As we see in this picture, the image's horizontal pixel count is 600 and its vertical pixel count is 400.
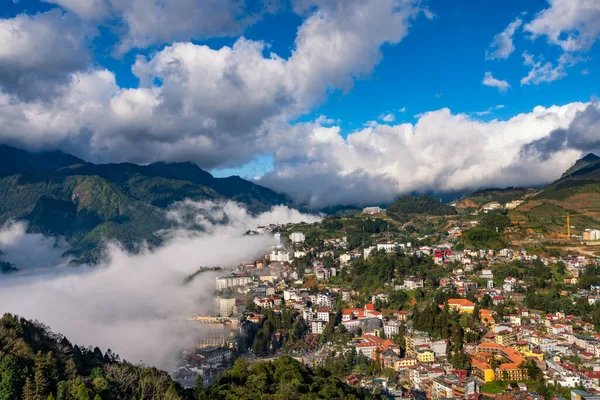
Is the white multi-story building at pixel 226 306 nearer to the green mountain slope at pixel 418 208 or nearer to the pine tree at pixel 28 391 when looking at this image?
the pine tree at pixel 28 391

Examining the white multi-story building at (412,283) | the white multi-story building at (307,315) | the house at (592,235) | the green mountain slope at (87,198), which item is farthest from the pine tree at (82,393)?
the green mountain slope at (87,198)

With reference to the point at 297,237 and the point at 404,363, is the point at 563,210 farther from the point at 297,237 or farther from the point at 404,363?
the point at 404,363

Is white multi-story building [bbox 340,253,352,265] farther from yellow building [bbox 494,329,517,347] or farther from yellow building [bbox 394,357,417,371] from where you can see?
yellow building [bbox 494,329,517,347]

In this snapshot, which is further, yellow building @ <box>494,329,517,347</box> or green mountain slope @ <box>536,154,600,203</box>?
green mountain slope @ <box>536,154,600,203</box>

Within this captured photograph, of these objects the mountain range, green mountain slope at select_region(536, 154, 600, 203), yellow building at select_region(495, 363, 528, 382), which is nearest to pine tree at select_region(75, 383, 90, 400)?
yellow building at select_region(495, 363, 528, 382)

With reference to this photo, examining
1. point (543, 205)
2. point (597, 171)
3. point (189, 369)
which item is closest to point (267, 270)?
point (189, 369)

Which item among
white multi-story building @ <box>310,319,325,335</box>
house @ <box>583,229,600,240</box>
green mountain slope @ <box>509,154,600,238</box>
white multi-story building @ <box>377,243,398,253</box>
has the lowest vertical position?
white multi-story building @ <box>310,319,325,335</box>

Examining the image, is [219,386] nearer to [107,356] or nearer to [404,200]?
[107,356]

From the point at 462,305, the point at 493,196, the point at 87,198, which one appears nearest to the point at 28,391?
the point at 462,305

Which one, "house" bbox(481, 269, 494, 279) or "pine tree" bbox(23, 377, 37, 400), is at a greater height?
"pine tree" bbox(23, 377, 37, 400)
